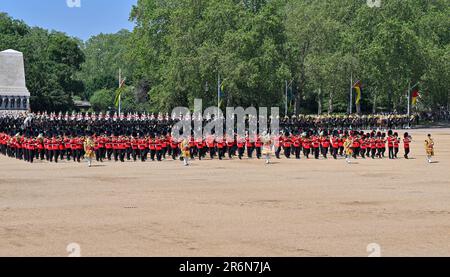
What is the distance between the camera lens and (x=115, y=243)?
59.5 feet

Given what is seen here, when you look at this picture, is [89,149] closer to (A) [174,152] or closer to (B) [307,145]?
(A) [174,152]

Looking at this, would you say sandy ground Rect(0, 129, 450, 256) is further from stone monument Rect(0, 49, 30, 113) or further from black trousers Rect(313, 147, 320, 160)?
stone monument Rect(0, 49, 30, 113)

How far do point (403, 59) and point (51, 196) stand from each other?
70.0 meters

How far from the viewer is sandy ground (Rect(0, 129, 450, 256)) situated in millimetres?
17906

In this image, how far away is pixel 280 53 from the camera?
3290 inches

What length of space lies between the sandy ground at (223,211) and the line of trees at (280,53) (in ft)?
139

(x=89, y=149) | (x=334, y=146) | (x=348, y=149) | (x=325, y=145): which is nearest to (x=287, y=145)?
(x=325, y=145)

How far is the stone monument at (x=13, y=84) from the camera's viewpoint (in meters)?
84.2

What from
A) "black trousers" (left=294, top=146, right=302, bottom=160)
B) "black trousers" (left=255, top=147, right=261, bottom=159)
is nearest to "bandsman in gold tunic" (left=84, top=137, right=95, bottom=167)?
"black trousers" (left=255, top=147, right=261, bottom=159)

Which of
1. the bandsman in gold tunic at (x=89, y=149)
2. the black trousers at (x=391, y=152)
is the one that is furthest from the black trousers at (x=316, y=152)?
the bandsman in gold tunic at (x=89, y=149)

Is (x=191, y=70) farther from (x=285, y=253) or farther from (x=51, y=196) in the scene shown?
(x=285, y=253)

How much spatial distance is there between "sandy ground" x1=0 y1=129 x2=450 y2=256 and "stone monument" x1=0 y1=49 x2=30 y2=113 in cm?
4688

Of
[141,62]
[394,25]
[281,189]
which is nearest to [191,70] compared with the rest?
[141,62]
